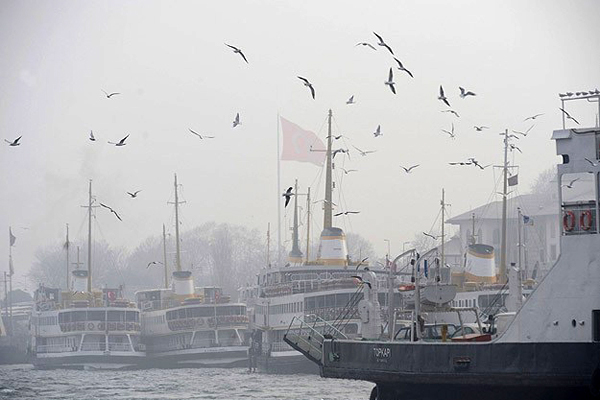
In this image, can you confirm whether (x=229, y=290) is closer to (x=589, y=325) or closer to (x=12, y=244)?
(x=12, y=244)

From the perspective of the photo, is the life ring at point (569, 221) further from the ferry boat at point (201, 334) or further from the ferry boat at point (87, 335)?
the ferry boat at point (87, 335)

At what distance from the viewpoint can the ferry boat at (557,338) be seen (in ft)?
114

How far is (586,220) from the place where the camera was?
35.5 m

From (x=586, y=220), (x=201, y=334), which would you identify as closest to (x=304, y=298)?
(x=201, y=334)

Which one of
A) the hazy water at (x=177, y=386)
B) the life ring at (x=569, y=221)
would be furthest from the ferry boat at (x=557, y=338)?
the hazy water at (x=177, y=386)

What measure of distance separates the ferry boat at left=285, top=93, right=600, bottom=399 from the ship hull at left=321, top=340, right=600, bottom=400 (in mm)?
26

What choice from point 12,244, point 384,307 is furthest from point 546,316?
point 12,244

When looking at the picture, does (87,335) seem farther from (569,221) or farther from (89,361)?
(569,221)

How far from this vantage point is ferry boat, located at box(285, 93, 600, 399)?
114ft

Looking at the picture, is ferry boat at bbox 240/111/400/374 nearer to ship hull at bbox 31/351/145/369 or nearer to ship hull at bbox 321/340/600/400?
ship hull at bbox 31/351/145/369

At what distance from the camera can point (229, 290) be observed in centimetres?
18612

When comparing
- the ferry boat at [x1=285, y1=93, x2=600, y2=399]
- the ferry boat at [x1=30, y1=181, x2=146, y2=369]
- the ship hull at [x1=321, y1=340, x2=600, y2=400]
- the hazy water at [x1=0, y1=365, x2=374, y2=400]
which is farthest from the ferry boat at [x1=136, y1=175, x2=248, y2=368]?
the ferry boat at [x1=285, y1=93, x2=600, y2=399]

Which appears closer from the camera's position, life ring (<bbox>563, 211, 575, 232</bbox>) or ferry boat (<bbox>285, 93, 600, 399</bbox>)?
ferry boat (<bbox>285, 93, 600, 399</bbox>)

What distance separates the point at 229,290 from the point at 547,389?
152 m
